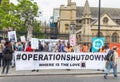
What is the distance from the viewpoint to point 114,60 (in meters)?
19.4

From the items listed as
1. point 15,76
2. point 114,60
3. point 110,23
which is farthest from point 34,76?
point 110,23

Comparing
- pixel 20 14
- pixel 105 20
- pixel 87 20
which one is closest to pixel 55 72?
pixel 20 14

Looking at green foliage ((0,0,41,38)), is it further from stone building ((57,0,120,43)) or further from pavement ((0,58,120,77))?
pavement ((0,58,120,77))

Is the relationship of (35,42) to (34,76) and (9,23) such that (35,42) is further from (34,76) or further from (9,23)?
(9,23)

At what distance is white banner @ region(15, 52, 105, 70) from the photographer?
862 inches

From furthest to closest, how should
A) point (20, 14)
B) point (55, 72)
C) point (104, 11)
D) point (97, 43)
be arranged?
point (104, 11)
point (20, 14)
point (97, 43)
point (55, 72)

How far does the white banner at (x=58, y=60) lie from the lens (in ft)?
71.8

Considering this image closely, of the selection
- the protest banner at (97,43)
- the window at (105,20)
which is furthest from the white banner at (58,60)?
the window at (105,20)

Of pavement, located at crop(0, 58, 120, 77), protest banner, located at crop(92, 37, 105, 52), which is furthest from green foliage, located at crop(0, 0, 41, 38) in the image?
pavement, located at crop(0, 58, 120, 77)

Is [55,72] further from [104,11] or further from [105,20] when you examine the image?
[104,11]

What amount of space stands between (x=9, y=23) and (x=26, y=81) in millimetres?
44790

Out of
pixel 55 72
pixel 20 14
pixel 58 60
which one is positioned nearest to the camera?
pixel 55 72

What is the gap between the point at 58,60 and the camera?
2242 centimetres

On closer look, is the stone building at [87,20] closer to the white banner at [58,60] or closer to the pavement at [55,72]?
the pavement at [55,72]
